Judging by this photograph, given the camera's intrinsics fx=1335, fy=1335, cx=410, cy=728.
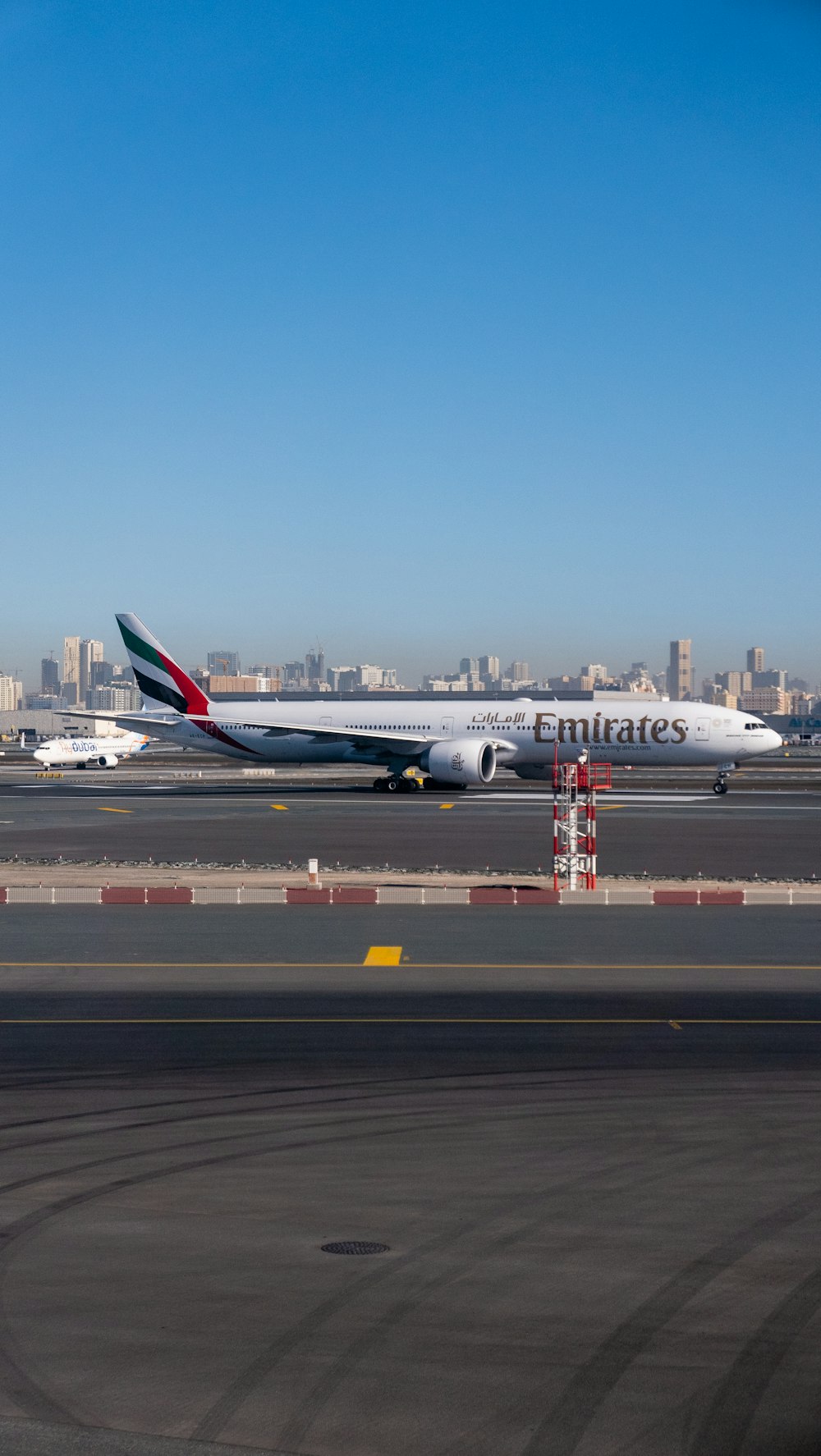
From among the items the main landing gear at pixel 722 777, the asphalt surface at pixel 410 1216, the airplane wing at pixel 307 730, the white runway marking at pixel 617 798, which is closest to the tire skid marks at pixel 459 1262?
the asphalt surface at pixel 410 1216

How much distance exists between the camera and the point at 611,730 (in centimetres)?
6956

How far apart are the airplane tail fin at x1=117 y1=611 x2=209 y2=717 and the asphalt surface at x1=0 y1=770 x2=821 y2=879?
707 cm

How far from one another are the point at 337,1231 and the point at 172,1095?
13.5 feet

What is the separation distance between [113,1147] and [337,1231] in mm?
2762

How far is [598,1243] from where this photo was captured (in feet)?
31.0

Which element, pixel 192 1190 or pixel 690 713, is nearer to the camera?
pixel 192 1190

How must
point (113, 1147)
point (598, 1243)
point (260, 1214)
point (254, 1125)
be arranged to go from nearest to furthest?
point (598, 1243) < point (260, 1214) < point (113, 1147) < point (254, 1125)

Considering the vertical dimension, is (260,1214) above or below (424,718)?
below

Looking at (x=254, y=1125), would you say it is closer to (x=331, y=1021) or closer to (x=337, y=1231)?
(x=337, y=1231)

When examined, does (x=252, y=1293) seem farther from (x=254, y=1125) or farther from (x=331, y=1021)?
(x=331, y=1021)

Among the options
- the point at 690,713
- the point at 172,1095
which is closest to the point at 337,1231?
the point at 172,1095

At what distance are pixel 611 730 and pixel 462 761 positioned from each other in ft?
27.5

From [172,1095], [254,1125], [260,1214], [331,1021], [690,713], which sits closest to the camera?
[260,1214]

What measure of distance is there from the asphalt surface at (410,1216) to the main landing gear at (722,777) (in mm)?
46383
